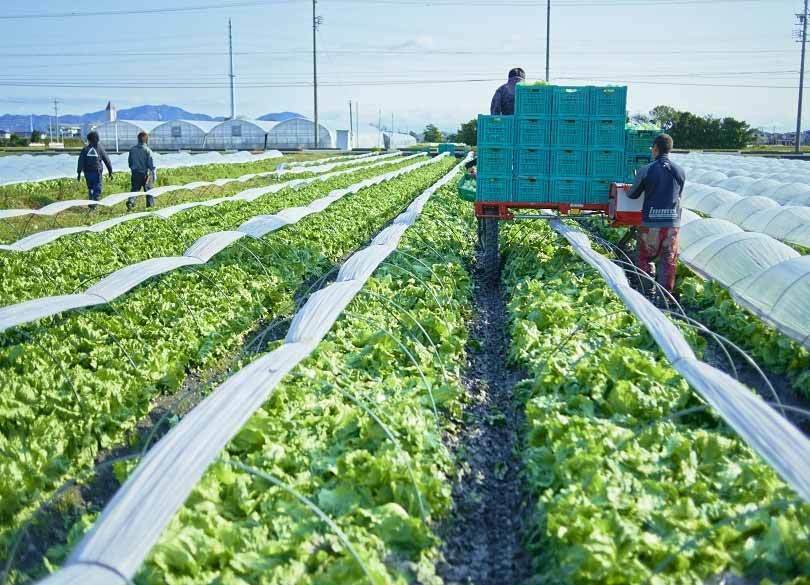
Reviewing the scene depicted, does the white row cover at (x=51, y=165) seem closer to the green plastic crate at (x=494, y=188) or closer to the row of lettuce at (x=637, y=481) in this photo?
the green plastic crate at (x=494, y=188)

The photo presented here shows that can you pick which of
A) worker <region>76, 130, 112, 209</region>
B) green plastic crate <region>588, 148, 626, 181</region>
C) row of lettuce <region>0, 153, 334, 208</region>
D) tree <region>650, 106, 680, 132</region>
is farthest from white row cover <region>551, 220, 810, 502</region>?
tree <region>650, 106, 680, 132</region>

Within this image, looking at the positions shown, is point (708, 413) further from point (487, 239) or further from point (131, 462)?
point (487, 239)

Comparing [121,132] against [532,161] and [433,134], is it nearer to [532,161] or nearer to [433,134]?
[433,134]

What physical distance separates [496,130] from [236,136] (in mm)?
68747

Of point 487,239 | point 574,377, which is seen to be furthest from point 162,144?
point 574,377

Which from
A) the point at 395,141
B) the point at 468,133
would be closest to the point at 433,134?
the point at 395,141

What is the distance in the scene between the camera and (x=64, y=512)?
5.63m

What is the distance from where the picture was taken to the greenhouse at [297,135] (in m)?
77.3

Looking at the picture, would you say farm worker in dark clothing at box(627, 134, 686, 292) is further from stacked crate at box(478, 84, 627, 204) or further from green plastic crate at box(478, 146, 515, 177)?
green plastic crate at box(478, 146, 515, 177)

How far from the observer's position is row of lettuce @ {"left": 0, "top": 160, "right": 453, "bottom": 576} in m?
6.09

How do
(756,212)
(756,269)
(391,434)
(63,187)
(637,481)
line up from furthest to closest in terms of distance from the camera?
(63,187) → (756,212) → (756,269) → (391,434) → (637,481)

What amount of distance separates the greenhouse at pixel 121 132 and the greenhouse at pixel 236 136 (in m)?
5.75

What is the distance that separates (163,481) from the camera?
3.84 metres

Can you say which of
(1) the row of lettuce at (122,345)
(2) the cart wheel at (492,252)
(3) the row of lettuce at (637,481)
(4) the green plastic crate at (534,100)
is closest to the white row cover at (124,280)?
(1) the row of lettuce at (122,345)
